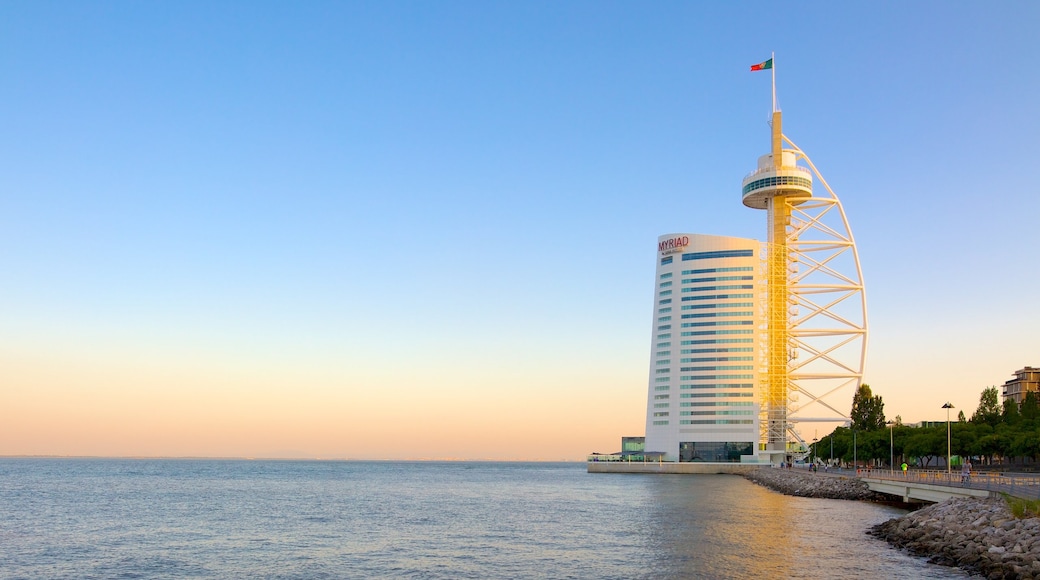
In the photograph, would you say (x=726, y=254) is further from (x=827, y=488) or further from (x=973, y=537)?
(x=973, y=537)

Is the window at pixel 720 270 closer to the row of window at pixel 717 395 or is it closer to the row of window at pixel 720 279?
the row of window at pixel 720 279

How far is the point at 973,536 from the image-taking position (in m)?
43.3

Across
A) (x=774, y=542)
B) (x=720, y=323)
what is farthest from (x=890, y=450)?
(x=774, y=542)

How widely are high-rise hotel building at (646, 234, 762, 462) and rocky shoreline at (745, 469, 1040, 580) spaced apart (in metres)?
132

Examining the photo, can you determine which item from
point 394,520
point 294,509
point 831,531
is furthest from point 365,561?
point 294,509

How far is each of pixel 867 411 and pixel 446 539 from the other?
119m

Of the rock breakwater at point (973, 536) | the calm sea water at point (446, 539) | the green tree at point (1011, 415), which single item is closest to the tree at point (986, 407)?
the green tree at point (1011, 415)

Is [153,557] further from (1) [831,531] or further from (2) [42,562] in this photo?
(1) [831,531]

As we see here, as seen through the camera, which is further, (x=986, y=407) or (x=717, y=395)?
(x=717, y=395)

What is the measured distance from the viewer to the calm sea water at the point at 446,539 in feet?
134

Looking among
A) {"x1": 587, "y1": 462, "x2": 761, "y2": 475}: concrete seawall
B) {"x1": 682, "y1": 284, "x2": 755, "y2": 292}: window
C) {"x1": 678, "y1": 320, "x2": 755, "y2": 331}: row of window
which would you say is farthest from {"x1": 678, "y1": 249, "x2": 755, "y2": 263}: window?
{"x1": 587, "y1": 462, "x2": 761, "y2": 475}: concrete seawall

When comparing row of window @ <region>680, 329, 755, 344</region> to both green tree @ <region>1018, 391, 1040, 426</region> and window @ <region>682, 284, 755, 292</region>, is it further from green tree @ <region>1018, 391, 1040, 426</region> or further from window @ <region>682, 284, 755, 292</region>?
green tree @ <region>1018, 391, 1040, 426</region>

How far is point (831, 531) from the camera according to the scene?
56281mm

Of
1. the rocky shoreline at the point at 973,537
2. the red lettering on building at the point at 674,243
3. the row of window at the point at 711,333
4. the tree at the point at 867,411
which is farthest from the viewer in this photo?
the red lettering on building at the point at 674,243
